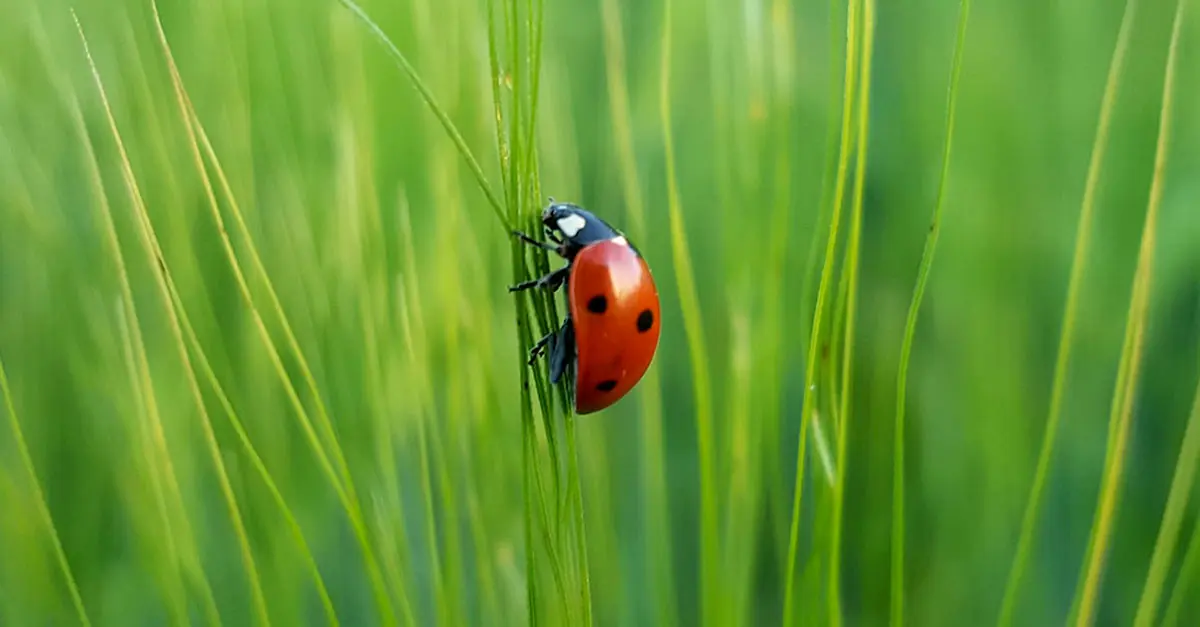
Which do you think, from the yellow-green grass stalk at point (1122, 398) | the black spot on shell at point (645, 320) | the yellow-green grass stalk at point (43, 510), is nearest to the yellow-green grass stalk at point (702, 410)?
the black spot on shell at point (645, 320)

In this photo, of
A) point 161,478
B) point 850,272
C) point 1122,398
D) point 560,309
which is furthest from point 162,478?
point 1122,398

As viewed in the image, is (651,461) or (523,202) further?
(651,461)

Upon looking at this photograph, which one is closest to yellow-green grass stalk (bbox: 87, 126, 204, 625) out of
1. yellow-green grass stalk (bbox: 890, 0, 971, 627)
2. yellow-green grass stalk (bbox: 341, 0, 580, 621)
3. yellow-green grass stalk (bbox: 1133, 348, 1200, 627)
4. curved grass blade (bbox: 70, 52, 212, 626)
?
curved grass blade (bbox: 70, 52, 212, 626)

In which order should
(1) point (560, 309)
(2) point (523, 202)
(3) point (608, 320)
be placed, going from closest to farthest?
(2) point (523, 202) < (3) point (608, 320) < (1) point (560, 309)

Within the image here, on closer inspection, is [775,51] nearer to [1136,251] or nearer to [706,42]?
[706,42]

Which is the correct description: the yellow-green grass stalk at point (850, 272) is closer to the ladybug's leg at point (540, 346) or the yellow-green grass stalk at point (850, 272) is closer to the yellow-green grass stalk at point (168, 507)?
the ladybug's leg at point (540, 346)

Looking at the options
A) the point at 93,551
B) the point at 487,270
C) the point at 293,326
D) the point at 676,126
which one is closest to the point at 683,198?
the point at 676,126

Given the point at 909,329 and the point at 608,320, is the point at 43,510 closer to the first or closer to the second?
the point at 608,320
